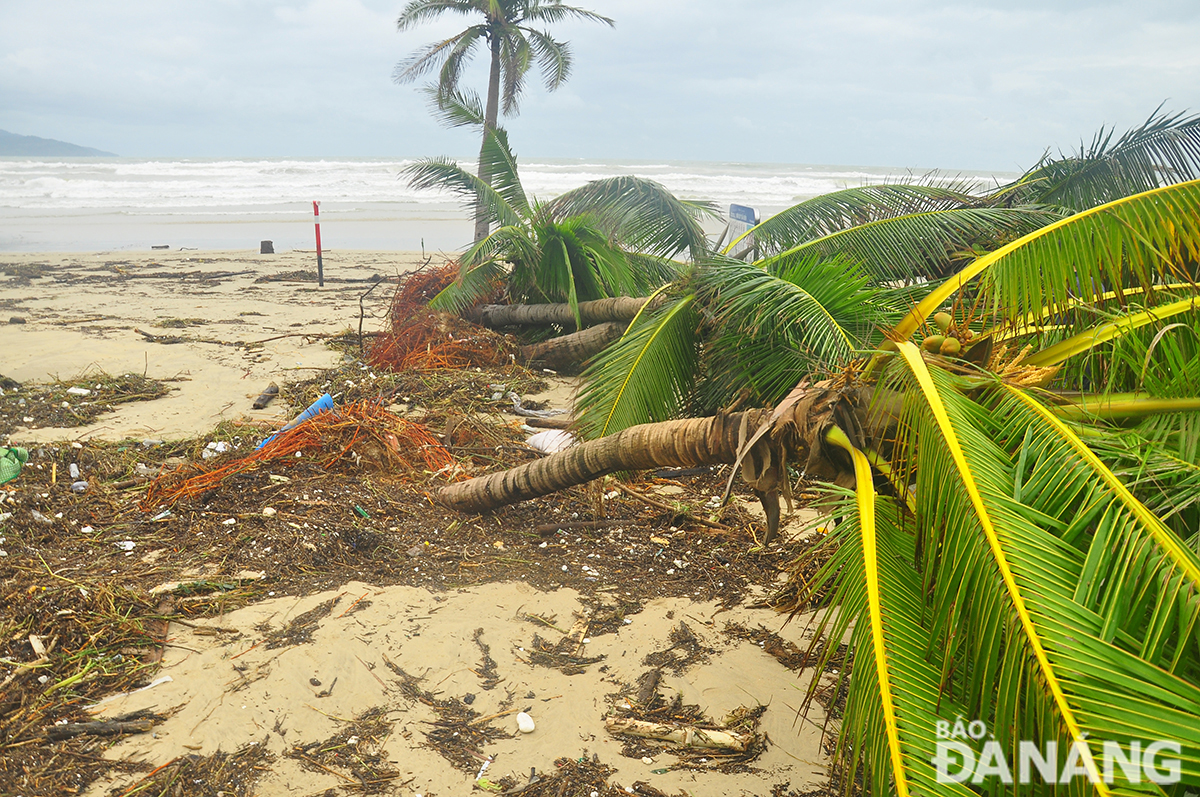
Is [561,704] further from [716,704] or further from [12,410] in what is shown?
[12,410]

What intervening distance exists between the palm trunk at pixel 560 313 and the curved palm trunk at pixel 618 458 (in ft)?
9.67

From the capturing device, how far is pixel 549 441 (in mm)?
5844

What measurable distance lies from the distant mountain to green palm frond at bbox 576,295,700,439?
135 meters

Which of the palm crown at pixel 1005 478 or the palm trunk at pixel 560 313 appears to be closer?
the palm crown at pixel 1005 478

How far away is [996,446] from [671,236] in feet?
10.9

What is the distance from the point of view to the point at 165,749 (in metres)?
2.65

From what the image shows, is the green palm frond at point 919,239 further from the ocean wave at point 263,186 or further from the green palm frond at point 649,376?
the ocean wave at point 263,186

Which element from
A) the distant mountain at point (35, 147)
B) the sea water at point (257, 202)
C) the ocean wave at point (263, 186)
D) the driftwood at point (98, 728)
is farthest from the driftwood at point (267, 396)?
the distant mountain at point (35, 147)

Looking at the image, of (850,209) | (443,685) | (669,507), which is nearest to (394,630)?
(443,685)

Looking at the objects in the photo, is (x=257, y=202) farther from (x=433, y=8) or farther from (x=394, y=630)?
(x=394, y=630)

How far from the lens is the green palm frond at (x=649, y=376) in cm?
402

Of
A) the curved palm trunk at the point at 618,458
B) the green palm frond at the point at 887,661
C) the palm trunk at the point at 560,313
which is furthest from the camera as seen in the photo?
the palm trunk at the point at 560,313

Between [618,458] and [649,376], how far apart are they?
1.95 ft

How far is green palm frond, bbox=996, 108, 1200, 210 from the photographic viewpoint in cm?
435
